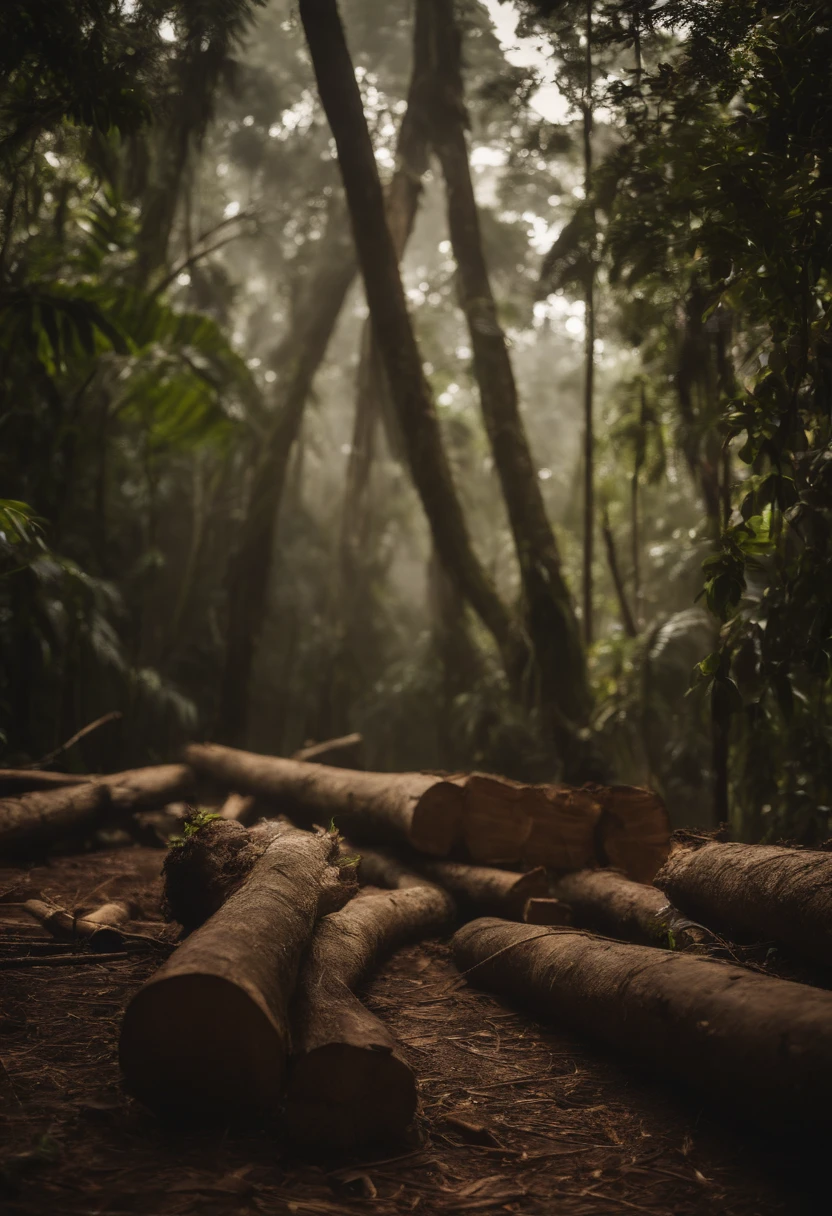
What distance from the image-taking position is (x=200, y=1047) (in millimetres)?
2188

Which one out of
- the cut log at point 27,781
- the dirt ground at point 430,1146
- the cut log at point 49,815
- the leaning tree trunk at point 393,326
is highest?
the leaning tree trunk at point 393,326

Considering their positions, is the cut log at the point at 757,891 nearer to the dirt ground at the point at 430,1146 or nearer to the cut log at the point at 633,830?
the dirt ground at the point at 430,1146

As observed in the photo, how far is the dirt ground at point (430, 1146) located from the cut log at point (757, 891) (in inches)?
29.4

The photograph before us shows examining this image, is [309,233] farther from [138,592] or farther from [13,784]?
[13,784]

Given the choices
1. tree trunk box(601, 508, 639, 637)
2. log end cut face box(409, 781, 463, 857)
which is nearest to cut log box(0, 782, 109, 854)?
log end cut face box(409, 781, 463, 857)

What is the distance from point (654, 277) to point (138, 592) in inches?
266

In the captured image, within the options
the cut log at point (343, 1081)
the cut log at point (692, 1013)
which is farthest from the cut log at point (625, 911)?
the cut log at point (343, 1081)

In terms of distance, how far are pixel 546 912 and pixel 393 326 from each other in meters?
4.96

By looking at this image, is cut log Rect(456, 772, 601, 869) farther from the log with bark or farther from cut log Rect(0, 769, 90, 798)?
cut log Rect(0, 769, 90, 798)

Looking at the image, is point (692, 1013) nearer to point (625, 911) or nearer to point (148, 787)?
point (625, 911)

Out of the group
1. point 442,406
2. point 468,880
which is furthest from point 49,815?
point 442,406

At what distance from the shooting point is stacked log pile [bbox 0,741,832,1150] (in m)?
2.21

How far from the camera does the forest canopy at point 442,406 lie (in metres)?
3.72

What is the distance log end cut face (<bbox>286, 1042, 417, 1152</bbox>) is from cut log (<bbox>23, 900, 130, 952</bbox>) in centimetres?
185
